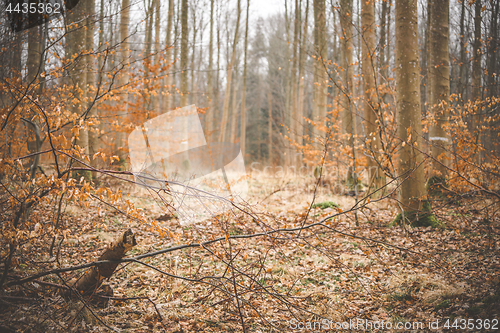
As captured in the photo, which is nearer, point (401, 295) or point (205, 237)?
point (401, 295)

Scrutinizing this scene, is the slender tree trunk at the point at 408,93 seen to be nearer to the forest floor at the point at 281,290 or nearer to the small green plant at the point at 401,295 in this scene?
the forest floor at the point at 281,290

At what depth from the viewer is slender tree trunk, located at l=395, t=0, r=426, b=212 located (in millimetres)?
5207

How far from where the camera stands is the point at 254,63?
93.5 feet

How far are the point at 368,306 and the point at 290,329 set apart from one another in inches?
39.1

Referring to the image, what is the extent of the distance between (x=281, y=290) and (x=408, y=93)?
4068 millimetres

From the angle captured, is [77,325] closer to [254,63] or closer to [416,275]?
[416,275]

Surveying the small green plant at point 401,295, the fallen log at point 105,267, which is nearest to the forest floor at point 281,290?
the small green plant at point 401,295

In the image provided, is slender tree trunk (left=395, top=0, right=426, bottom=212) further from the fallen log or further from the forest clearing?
the fallen log

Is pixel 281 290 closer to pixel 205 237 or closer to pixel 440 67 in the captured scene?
pixel 205 237

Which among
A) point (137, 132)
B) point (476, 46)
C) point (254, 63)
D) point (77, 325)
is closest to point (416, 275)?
point (77, 325)

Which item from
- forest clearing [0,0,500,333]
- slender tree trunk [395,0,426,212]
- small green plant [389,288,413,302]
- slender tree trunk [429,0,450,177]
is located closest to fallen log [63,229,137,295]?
forest clearing [0,0,500,333]

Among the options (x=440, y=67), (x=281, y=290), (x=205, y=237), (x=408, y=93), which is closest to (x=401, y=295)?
(x=281, y=290)

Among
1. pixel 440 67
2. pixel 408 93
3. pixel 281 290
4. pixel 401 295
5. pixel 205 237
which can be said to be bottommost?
pixel 281 290

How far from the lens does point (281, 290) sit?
3811mm
